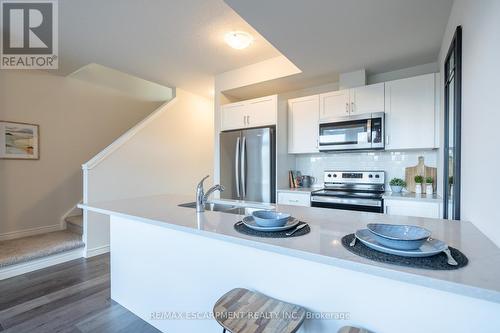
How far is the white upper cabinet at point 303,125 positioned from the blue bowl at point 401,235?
7.61 ft

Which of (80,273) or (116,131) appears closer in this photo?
(80,273)

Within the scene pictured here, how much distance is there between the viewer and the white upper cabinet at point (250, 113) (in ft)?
11.0

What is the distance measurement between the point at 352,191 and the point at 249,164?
1392mm

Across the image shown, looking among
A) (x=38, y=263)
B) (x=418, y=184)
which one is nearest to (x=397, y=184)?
(x=418, y=184)

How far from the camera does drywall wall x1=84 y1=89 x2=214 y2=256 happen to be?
11.2 feet

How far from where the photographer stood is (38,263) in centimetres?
293

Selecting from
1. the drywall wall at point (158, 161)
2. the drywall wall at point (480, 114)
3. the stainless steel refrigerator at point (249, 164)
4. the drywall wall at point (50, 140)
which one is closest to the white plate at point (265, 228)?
the drywall wall at point (480, 114)

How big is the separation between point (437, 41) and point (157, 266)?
10.4ft

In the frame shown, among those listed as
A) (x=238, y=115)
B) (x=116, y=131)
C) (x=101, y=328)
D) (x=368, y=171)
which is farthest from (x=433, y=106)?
(x=116, y=131)

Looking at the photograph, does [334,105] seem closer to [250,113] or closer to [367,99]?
[367,99]

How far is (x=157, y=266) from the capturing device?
1799 millimetres

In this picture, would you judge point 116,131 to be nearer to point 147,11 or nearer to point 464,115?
point 147,11

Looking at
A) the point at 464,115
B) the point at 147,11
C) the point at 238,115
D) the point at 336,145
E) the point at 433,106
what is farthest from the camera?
the point at 238,115

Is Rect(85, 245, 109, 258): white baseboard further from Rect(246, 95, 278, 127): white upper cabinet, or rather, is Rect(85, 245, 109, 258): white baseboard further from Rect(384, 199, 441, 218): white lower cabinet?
Rect(384, 199, 441, 218): white lower cabinet
